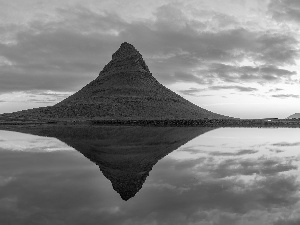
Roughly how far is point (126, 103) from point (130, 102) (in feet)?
7.33

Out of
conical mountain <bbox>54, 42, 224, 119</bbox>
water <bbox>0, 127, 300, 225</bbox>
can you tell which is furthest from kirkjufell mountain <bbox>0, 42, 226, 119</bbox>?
water <bbox>0, 127, 300, 225</bbox>

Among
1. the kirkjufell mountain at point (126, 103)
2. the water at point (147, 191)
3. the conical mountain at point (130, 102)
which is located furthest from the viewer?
the conical mountain at point (130, 102)

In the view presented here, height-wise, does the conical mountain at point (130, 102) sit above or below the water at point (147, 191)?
above

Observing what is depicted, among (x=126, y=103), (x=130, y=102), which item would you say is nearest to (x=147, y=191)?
(x=126, y=103)

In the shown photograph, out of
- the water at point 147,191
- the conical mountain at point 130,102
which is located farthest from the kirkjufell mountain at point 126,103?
the water at point 147,191

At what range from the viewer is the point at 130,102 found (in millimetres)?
172500

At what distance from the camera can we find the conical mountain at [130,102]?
164m

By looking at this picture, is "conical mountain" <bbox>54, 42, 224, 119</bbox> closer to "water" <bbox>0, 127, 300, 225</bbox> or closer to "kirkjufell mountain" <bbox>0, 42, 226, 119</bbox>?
"kirkjufell mountain" <bbox>0, 42, 226, 119</bbox>

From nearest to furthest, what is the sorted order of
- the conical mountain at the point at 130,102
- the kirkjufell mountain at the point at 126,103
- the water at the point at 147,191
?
the water at the point at 147,191 → the kirkjufell mountain at the point at 126,103 → the conical mountain at the point at 130,102

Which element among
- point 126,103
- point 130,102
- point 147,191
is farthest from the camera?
point 130,102

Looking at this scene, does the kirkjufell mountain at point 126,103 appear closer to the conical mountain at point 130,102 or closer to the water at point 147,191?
the conical mountain at point 130,102

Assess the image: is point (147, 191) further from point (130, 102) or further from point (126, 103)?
point (130, 102)

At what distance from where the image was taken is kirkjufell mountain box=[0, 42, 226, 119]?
16300 cm

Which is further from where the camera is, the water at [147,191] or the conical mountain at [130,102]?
the conical mountain at [130,102]
